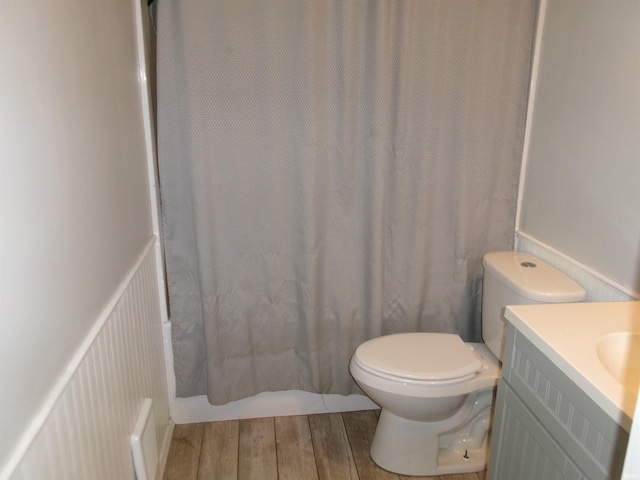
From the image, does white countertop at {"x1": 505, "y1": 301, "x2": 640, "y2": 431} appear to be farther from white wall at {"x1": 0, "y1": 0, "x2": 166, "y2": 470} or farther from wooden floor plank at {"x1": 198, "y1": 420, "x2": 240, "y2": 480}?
wooden floor plank at {"x1": 198, "y1": 420, "x2": 240, "y2": 480}

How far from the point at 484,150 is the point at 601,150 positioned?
0.48 m

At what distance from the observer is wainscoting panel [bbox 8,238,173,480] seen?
87 cm

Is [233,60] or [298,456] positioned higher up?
[233,60]

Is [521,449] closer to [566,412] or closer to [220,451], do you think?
[566,412]

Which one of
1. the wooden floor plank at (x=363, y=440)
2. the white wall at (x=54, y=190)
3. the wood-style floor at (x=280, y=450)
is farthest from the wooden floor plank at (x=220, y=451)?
the white wall at (x=54, y=190)

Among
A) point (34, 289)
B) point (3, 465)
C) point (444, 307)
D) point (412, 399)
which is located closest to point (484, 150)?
point (444, 307)

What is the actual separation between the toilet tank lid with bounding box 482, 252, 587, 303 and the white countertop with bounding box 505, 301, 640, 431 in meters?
0.26

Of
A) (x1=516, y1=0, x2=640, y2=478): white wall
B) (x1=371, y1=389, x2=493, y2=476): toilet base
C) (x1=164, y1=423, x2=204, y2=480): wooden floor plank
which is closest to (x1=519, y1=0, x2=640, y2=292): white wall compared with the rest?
(x1=516, y1=0, x2=640, y2=478): white wall

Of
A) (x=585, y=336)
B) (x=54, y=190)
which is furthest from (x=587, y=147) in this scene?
(x=54, y=190)

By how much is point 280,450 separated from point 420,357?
0.75 metres

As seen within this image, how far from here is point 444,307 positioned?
6.98 feet

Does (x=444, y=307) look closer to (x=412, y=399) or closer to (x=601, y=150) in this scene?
(x=412, y=399)

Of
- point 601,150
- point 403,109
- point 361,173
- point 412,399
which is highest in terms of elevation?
point 403,109

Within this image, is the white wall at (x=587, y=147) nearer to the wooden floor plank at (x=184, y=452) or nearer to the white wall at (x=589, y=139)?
the white wall at (x=589, y=139)
